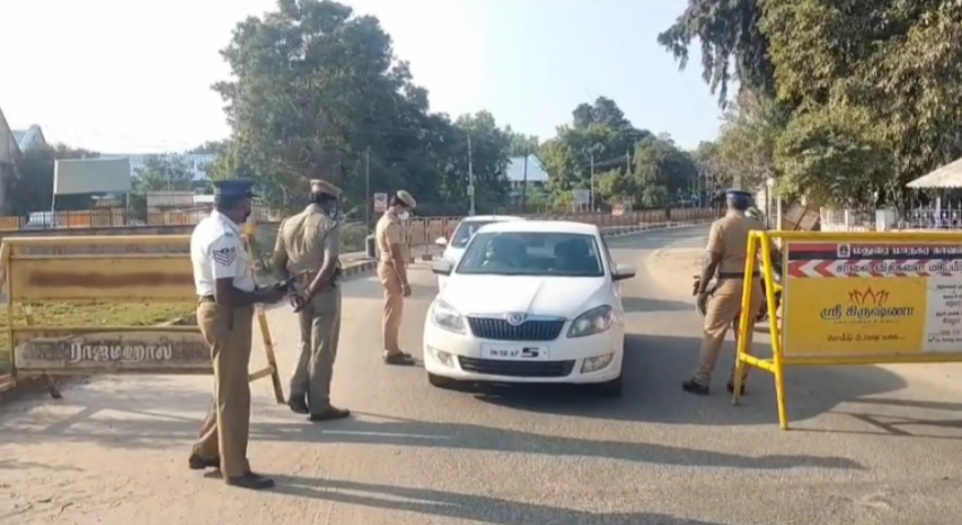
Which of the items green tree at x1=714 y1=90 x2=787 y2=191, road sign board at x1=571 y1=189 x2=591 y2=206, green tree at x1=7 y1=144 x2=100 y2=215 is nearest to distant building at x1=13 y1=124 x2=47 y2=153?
green tree at x1=7 y1=144 x2=100 y2=215

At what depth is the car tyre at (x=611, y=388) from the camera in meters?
8.05

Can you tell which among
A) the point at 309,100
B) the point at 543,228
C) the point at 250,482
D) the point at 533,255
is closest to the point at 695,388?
the point at 533,255

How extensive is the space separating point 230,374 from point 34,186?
6293cm

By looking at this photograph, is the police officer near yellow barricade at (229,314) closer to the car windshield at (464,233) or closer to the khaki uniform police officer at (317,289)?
the khaki uniform police officer at (317,289)

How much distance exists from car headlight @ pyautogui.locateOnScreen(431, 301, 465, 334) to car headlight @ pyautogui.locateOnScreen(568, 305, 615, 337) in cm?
91

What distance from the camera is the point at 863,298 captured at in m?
7.61

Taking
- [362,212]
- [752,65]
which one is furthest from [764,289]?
[362,212]

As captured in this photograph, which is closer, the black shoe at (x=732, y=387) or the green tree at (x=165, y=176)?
the black shoe at (x=732, y=387)

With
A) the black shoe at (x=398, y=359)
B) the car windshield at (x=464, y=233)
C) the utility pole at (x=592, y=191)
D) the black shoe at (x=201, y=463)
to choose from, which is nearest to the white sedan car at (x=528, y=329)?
the black shoe at (x=398, y=359)

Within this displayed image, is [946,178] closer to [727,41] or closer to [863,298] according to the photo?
[863,298]

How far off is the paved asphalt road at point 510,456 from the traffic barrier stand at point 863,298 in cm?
51

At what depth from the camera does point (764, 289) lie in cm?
817

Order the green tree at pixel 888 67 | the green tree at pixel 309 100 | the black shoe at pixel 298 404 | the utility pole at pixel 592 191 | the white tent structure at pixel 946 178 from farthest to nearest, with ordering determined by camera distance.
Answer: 1. the utility pole at pixel 592 191
2. the green tree at pixel 309 100
3. the green tree at pixel 888 67
4. the white tent structure at pixel 946 178
5. the black shoe at pixel 298 404

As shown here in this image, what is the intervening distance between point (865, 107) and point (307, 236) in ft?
62.0
